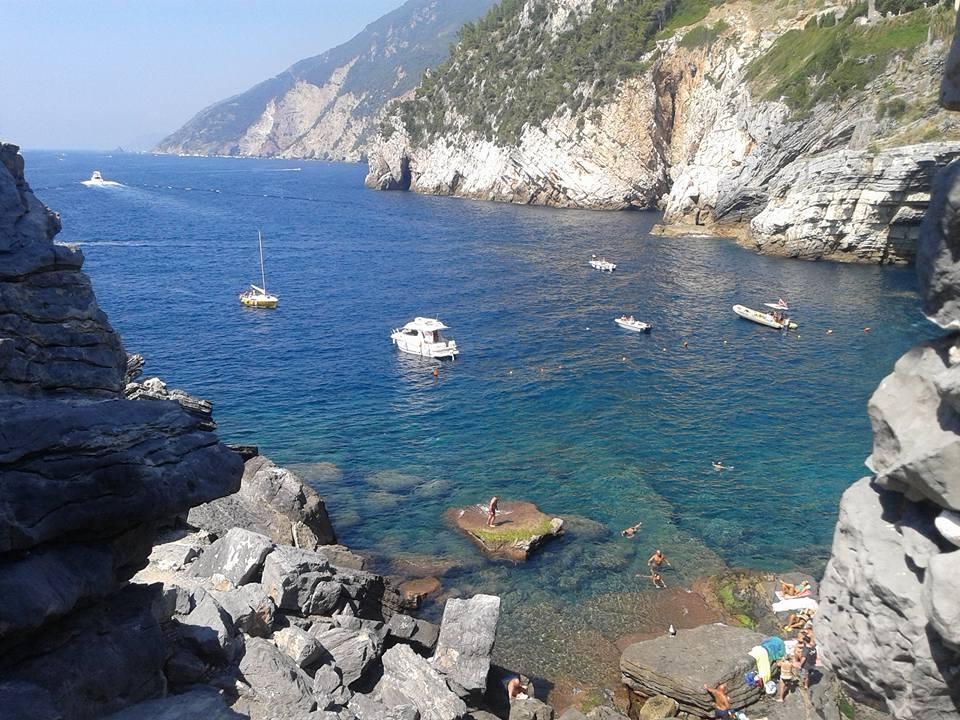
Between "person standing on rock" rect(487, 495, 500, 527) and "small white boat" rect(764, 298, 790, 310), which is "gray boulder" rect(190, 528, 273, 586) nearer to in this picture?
"person standing on rock" rect(487, 495, 500, 527)

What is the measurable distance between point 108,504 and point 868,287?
241 ft

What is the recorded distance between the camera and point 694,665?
21016 millimetres

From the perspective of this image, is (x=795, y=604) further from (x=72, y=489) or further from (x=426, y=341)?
(x=426, y=341)

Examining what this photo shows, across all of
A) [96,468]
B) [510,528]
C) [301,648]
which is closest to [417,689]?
[301,648]

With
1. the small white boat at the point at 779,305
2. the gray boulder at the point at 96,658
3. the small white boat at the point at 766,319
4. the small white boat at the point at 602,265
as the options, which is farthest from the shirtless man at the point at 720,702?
the small white boat at the point at 602,265

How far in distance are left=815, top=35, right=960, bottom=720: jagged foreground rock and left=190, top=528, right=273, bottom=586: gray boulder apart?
1462 cm

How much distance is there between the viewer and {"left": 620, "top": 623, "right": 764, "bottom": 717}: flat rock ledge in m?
20.1

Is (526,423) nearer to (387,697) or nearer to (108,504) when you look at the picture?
(387,697)

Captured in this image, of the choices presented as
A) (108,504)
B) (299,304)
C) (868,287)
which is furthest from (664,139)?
(108,504)

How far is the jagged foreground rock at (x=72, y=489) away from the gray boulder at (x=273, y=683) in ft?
7.66

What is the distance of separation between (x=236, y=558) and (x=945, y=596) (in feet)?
55.7

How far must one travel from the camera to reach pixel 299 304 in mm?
70812

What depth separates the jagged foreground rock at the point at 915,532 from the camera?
959cm

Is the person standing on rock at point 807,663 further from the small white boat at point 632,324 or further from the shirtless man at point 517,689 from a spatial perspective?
the small white boat at point 632,324
